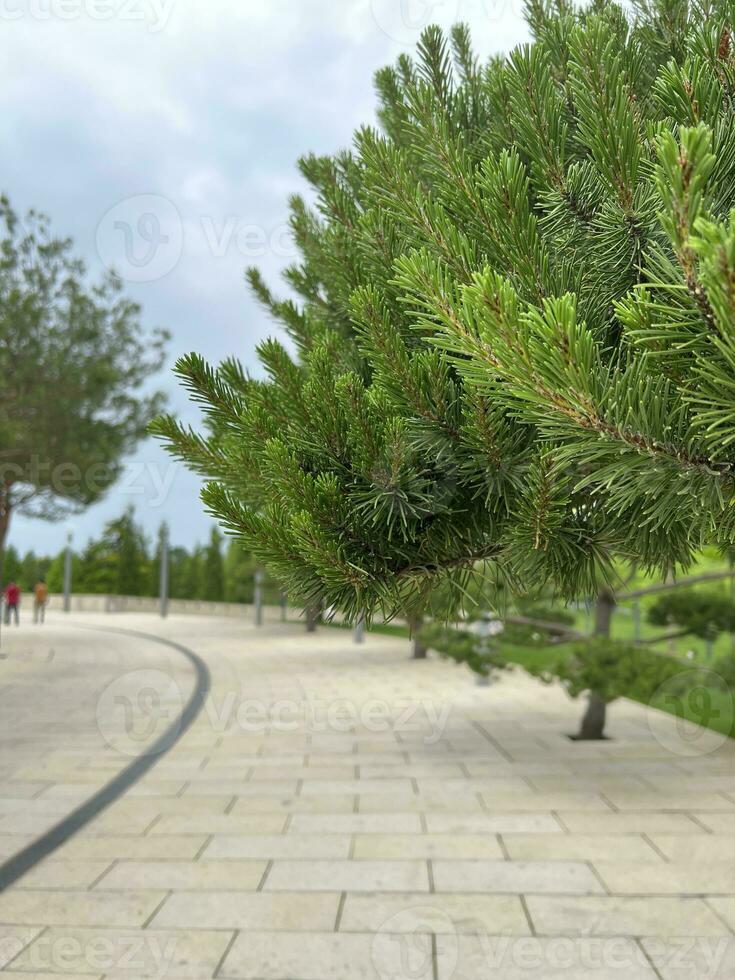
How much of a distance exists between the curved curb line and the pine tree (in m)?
5.06

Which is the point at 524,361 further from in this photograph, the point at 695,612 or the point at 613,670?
the point at 695,612

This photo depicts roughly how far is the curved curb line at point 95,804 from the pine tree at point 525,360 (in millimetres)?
5064

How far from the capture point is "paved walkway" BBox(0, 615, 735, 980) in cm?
440

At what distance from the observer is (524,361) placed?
1115 mm

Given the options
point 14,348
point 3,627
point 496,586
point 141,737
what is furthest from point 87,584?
point 496,586

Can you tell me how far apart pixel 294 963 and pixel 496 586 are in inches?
136

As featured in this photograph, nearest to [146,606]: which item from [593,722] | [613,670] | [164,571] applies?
[164,571]

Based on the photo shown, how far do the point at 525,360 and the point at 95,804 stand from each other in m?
7.30

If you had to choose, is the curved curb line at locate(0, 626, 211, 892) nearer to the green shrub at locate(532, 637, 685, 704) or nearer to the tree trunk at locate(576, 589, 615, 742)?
the green shrub at locate(532, 637, 685, 704)

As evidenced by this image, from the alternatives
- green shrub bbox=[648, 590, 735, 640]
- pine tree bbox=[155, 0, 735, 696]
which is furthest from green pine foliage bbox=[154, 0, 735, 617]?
green shrub bbox=[648, 590, 735, 640]

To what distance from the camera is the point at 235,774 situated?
8375 millimetres

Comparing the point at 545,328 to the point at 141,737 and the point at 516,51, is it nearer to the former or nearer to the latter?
the point at 516,51

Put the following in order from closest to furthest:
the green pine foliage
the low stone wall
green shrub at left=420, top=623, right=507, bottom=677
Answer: the green pine foliage < green shrub at left=420, top=623, right=507, bottom=677 < the low stone wall

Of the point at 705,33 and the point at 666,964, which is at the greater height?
the point at 705,33
